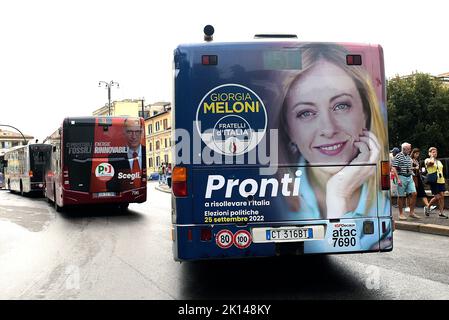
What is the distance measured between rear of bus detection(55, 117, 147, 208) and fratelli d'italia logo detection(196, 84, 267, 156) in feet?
31.4

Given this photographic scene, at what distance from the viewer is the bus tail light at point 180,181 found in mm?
5281

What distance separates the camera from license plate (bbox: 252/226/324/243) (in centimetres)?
532

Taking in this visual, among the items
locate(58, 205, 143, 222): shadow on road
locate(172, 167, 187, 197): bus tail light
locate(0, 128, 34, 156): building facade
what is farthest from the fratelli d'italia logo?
locate(0, 128, 34, 156): building facade

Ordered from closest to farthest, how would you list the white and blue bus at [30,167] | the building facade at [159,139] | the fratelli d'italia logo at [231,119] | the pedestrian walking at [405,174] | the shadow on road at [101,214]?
the fratelli d'italia logo at [231,119] < the pedestrian walking at [405,174] < the shadow on road at [101,214] < the white and blue bus at [30,167] < the building facade at [159,139]

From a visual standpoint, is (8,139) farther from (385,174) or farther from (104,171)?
(385,174)

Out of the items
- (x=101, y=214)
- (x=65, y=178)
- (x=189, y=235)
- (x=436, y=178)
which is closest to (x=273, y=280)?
(x=189, y=235)

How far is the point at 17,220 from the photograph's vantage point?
46.6 ft

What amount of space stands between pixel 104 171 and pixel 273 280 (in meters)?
9.19

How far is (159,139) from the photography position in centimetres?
8950

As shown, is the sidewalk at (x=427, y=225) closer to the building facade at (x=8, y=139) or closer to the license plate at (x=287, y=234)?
the license plate at (x=287, y=234)

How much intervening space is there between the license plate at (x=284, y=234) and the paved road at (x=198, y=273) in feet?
1.97

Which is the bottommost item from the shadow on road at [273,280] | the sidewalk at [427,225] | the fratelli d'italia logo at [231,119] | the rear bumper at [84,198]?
the shadow on road at [273,280]

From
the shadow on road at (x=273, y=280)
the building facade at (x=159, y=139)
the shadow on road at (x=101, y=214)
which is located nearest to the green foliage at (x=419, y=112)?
the shadow on road at (x=101, y=214)
